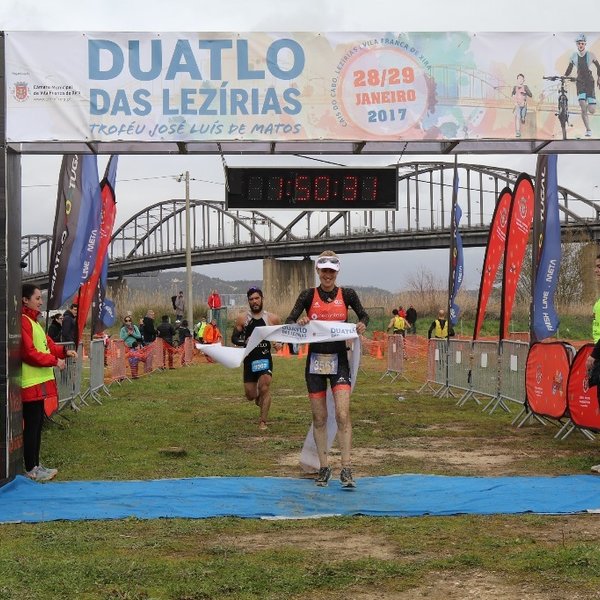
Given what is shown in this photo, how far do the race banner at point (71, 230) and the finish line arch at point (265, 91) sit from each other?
13.6ft

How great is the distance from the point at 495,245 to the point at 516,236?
6.36 feet

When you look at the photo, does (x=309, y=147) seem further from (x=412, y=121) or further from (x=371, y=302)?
(x=371, y=302)

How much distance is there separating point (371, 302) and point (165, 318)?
143 ft

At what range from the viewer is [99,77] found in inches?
398

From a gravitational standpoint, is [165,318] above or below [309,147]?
below

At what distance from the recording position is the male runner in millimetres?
12805

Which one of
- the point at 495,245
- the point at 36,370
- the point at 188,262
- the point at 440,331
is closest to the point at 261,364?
the point at 36,370

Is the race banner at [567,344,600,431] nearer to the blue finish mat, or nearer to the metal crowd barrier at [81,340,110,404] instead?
the blue finish mat

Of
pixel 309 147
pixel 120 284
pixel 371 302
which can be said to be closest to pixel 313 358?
pixel 309 147

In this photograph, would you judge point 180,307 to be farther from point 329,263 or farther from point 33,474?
point 329,263

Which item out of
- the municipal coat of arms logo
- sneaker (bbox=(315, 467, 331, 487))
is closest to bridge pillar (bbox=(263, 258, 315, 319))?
the municipal coat of arms logo

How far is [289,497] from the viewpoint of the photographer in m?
8.39

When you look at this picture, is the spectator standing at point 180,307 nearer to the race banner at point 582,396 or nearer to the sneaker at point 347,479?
the race banner at point 582,396

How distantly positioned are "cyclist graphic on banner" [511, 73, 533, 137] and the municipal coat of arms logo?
4985mm
